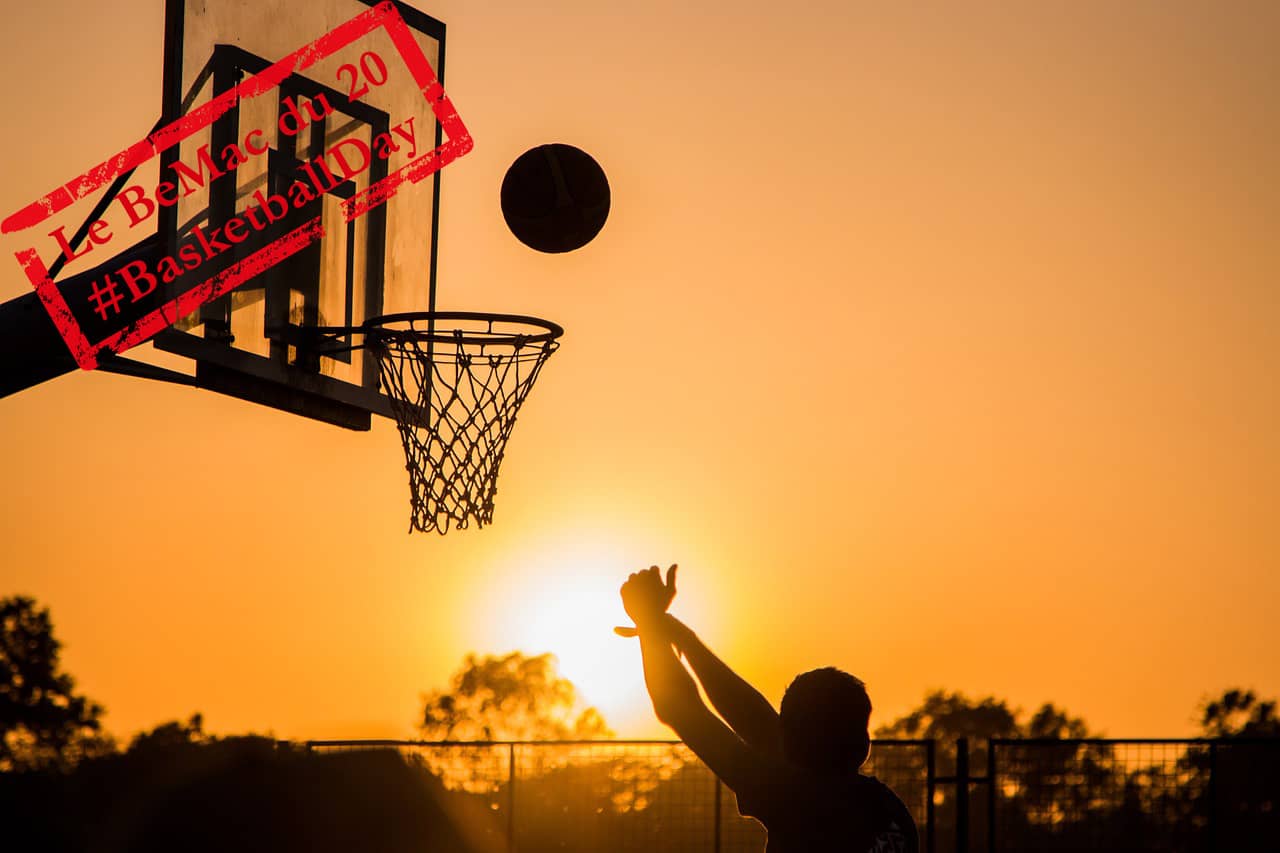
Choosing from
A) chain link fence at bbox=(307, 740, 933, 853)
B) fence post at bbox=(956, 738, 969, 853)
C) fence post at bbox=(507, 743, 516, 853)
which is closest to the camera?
fence post at bbox=(956, 738, 969, 853)

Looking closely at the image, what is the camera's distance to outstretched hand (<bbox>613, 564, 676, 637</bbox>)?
13.2 ft

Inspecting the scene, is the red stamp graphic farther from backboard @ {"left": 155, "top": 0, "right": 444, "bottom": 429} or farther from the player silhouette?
the player silhouette

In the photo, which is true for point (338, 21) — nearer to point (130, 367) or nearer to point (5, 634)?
point (130, 367)

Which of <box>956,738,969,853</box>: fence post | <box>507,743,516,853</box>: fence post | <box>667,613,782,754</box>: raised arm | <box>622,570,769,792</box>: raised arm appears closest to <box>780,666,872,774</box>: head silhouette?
<box>622,570,769,792</box>: raised arm

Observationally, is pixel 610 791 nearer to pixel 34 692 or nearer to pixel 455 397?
pixel 455 397

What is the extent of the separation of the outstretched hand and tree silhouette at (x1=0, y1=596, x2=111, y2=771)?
4874 centimetres

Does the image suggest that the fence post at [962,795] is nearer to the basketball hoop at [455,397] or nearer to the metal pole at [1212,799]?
the metal pole at [1212,799]

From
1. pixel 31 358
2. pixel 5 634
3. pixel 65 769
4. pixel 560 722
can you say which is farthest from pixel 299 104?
pixel 560 722

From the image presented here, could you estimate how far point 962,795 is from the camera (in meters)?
12.4

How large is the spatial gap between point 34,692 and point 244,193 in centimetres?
4520

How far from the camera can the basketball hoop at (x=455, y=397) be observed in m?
9.18

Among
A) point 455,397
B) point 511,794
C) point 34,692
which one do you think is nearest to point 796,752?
point 455,397

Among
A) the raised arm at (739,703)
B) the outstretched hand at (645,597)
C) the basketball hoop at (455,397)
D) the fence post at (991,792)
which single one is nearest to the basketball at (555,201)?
the basketball hoop at (455,397)

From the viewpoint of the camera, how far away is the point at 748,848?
1346 cm
